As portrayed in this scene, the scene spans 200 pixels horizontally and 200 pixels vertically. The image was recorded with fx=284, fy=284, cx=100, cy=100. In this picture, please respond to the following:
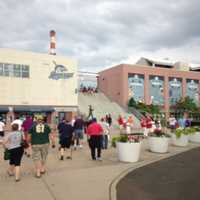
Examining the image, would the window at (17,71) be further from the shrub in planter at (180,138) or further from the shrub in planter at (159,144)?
the shrub in planter at (159,144)

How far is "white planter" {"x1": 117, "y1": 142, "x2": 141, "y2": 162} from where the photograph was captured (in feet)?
34.6

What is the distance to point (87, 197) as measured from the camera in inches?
238

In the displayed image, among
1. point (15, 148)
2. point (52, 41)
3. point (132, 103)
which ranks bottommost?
point (15, 148)

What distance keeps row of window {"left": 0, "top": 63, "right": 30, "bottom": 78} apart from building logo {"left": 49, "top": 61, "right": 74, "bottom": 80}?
119 inches

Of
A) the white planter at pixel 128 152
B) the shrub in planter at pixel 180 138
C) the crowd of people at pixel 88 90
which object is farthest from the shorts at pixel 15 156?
the crowd of people at pixel 88 90

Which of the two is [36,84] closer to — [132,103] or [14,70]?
[14,70]

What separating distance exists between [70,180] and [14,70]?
2694 centimetres

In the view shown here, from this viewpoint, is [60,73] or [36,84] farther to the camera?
[60,73]

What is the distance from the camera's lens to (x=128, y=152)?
10.6 meters

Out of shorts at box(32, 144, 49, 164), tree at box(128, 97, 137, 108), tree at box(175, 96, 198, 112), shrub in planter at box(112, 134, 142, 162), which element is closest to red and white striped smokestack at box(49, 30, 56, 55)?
tree at box(128, 97, 137, 108)

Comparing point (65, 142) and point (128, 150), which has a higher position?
point (65, 142)

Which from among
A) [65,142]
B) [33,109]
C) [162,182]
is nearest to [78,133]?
[65,142]

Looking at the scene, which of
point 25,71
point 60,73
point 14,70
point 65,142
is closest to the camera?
point 65,142

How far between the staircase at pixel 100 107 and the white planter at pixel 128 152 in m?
23.3
